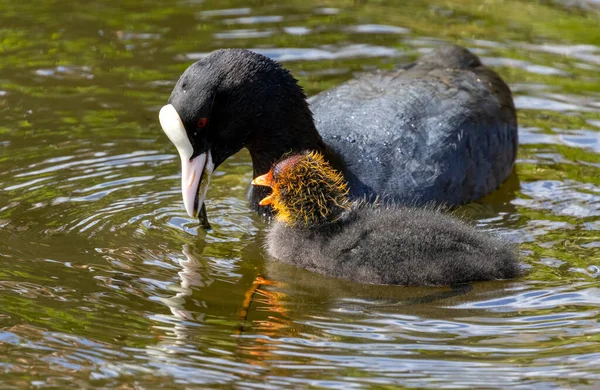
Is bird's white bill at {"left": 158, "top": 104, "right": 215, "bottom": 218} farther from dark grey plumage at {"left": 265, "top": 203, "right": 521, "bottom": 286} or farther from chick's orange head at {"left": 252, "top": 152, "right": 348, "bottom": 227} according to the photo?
dark grey plumage at {"left": 265, "top": 203, "right": 521, "bottom": 286}

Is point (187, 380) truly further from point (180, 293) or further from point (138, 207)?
point (138, 207)

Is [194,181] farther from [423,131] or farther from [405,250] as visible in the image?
[423,131]

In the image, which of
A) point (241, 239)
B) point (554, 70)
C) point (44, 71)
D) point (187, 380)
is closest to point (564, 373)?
point (187, 380)

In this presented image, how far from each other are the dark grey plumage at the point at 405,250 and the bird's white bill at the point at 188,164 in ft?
1.99

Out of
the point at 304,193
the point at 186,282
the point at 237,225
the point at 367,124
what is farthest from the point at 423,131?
the point at 186,282

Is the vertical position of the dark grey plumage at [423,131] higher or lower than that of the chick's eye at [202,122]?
lower

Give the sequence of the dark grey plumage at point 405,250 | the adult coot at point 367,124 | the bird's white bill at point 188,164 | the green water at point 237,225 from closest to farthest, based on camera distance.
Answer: the green water at point 237,225, the dark grey plumage at point 405,250, the bird's white bill at point 188,164, the adult coot at point 367,124

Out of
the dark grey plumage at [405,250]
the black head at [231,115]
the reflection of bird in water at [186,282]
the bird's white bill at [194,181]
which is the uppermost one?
the black head at [231,115]

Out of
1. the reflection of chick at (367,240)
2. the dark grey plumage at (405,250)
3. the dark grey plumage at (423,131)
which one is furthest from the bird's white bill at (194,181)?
the dark grey plumage at (423,131)

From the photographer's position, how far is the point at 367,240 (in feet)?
16.8

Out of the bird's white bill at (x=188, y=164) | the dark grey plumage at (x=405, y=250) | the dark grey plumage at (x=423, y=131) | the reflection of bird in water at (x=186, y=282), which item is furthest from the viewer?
the dark grey plumage at (x=423, y=131)

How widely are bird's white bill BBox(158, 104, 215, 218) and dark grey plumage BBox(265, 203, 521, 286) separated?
1.99 ft

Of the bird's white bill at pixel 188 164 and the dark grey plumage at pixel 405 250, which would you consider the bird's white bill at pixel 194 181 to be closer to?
the bird's white bill at pixel 188 164

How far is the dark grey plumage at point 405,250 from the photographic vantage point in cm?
507
